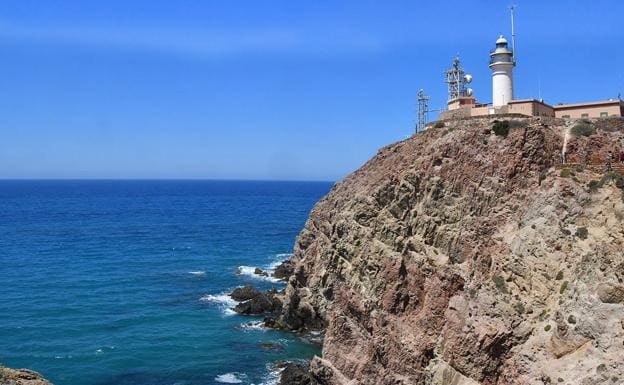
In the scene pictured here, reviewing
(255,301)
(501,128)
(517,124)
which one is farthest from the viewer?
(255,301)

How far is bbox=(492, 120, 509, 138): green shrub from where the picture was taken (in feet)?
121

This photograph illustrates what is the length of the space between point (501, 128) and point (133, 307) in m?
42.0

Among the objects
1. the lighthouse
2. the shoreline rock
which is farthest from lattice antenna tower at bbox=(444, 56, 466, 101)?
the shoreline rock

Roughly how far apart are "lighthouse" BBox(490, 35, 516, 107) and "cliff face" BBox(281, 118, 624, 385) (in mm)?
5001

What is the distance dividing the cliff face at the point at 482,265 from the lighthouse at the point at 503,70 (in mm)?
5001

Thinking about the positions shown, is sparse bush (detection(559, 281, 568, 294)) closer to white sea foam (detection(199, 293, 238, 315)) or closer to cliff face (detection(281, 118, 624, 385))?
cliff face (detection(281, 118, 624, 385))

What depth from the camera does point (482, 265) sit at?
33219 mm

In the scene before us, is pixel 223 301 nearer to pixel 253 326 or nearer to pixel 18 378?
pixel 253 326

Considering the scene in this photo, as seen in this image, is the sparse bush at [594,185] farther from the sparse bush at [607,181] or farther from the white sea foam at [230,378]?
the white sea foam at [230,378]

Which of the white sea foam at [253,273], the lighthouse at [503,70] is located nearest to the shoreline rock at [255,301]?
the white sea foam at [253,273]

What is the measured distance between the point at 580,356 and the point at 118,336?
38616mm

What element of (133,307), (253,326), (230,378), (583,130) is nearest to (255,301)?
(253,326)

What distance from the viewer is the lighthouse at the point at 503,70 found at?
4803 centimetres

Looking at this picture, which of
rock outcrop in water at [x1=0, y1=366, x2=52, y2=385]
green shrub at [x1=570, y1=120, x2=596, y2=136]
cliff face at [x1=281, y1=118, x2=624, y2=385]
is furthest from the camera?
green shrub at [x1=570, y1=120, x2=596, y2=136]
